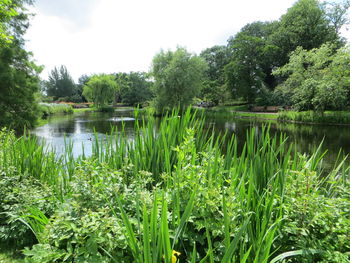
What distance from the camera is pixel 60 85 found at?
66.0 meters

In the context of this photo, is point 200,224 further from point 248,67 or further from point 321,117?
point 248,67

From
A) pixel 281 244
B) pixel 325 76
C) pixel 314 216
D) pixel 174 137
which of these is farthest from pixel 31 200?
pixel 325 76

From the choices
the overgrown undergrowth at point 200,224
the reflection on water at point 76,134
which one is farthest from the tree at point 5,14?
the overgrown undergrowth at point 200,224

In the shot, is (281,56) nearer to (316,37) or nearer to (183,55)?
(316,37)

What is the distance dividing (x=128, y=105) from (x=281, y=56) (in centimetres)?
3658

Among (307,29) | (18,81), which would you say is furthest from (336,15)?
(18,81)

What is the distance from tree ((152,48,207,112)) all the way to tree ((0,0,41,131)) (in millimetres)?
14271

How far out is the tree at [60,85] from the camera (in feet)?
217

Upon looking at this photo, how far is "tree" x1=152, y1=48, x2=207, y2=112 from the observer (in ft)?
87.8

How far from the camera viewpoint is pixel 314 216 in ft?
3.86

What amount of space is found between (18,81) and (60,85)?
58.0 metres

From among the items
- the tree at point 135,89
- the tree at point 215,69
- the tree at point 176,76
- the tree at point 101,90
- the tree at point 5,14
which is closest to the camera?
the tree at point 5,14

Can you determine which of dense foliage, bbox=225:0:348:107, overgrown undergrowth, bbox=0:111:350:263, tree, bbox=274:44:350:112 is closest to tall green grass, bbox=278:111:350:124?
tree, bbox=274:44:350:112

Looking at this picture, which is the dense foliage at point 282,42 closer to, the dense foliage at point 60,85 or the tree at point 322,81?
the tree at point 322,81
